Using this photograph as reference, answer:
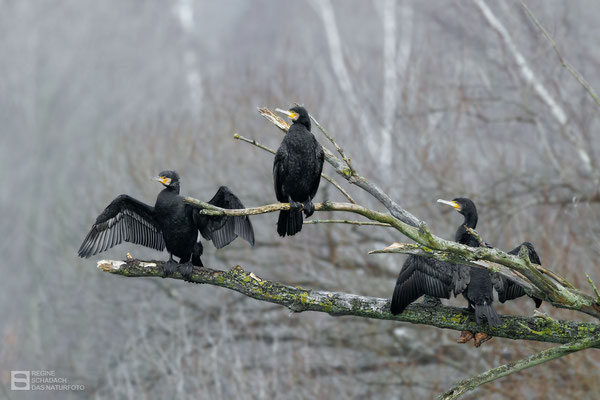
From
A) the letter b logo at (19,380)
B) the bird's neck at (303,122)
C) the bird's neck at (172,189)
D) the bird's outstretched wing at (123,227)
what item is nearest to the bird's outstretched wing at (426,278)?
the bird's neck at (303,122)

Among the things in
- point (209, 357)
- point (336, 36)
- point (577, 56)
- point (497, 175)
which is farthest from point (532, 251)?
point (336, 36)

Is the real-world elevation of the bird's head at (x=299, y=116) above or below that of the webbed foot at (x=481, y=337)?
above

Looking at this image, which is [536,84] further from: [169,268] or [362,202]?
[169,268]

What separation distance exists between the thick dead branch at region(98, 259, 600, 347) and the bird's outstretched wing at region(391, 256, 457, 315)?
13 cm

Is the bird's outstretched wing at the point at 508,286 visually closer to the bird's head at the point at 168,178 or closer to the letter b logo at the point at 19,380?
the bird's head at the point at 168,178

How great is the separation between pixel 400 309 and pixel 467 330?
0.57m

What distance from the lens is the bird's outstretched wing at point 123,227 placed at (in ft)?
23.2

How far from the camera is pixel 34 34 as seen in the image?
41000 millimetres

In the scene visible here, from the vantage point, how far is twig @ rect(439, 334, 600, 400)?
5230mm

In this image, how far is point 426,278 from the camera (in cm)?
605

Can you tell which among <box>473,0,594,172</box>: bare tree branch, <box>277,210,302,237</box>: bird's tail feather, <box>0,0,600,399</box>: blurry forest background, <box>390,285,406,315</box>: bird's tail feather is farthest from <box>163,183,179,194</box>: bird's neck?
<box>473,0,594,172</box>: bare tree branch

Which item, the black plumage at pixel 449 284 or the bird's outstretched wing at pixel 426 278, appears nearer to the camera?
the black plumage at pixel 449 284

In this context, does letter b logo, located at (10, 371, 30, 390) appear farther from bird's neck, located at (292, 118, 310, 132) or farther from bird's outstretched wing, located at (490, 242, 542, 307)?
bird's outstretched wing, located at (490, 242, 542, 307)

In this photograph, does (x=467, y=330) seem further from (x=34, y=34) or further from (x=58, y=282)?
(x=34, y=34)
